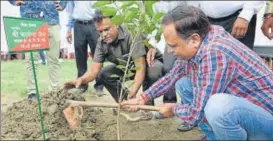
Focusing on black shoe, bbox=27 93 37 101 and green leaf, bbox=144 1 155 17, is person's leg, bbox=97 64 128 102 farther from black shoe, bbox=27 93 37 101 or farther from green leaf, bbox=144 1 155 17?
green leaf, bbox=144 1 155 17

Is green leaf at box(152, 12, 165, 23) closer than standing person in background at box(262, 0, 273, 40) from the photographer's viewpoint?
Yes

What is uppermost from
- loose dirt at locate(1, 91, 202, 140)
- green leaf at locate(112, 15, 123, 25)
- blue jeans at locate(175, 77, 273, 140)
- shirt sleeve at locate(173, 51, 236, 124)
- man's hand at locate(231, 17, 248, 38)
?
green leaf at locate(112, 15, 123, 25)

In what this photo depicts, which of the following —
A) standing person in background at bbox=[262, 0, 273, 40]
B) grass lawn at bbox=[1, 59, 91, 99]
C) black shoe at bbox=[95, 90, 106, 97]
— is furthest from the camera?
grass lawn at bbox=[1, 59, 91, 99]

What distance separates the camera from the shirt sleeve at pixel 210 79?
1774 mm

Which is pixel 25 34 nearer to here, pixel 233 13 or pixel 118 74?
pixel 118 74

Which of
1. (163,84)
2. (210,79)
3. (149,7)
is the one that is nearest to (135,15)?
(149,7)

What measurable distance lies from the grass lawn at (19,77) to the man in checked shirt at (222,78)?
2.74m

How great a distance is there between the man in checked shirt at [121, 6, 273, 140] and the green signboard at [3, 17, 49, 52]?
1.20 meters

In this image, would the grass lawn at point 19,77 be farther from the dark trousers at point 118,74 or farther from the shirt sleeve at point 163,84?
the shirt sleeve at point 163,84

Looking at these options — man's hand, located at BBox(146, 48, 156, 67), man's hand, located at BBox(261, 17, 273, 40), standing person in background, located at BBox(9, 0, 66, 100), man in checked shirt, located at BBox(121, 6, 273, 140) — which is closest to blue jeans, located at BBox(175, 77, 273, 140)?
man in checked shirt, located at BBox(121, 6, 273, 140)

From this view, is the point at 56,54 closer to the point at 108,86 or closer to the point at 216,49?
the point at 108,86

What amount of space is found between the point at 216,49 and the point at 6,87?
3.75m

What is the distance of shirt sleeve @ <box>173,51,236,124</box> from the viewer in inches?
69.9

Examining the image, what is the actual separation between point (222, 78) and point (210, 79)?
6 cm
